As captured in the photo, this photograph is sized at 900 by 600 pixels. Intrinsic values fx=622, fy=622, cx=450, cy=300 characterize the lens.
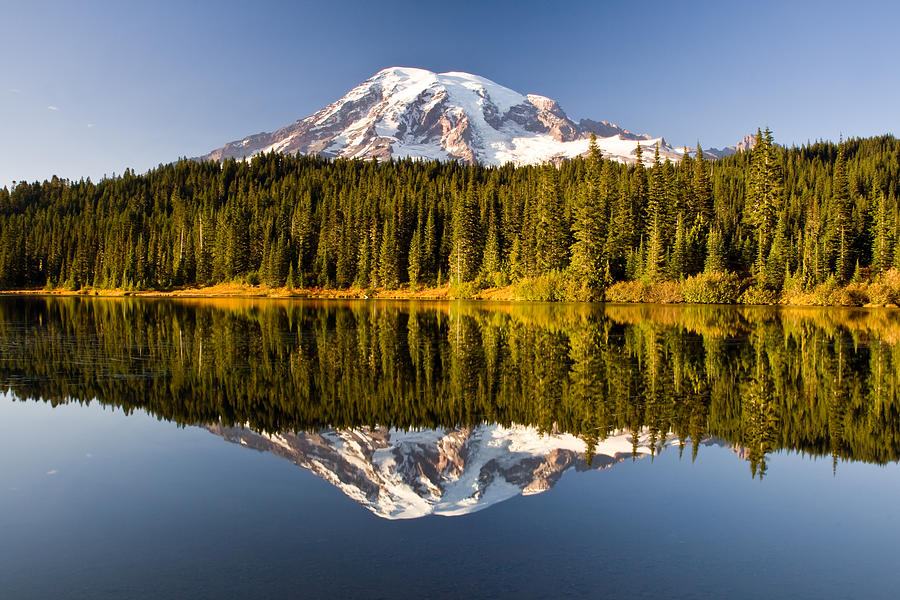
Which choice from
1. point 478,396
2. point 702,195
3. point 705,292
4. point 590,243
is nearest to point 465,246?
point 590,243

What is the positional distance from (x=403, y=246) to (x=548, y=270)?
Result: 33325mm

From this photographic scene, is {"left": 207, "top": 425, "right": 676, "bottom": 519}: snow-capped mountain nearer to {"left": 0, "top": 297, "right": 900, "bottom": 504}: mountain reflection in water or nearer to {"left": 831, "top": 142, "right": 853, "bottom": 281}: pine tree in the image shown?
{"left": 0, "top": 297, "right": 900, "bottom": 504}: mountain reflection in water

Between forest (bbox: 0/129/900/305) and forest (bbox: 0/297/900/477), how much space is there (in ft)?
161

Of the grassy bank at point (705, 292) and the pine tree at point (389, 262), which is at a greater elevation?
the pine tree at point (389, 262)

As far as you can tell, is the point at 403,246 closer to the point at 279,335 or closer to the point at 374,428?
the point at 279,335

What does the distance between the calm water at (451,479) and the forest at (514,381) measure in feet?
0.39

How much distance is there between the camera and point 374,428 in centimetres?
1344

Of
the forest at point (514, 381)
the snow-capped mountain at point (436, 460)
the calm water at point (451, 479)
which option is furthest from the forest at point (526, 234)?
the snow-capped mountain at point (436, 460)

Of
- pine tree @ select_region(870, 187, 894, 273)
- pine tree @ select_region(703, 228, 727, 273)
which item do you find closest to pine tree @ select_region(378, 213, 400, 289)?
pine tree @ select_region(703, 228, 727, 273)

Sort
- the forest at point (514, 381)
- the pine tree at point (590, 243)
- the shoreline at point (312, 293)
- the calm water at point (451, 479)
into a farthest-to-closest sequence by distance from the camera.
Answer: the shoreline at point (312, 293) < the pine tree at point (590, 243) < the forest at point (514, 381) < the calm water at point (451, 479)

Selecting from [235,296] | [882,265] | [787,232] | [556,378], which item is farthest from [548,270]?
[556,378]

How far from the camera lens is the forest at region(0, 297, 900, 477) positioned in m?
13.5

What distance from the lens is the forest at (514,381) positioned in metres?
13.5

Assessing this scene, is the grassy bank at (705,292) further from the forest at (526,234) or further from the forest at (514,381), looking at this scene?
the forest at (514,381)
